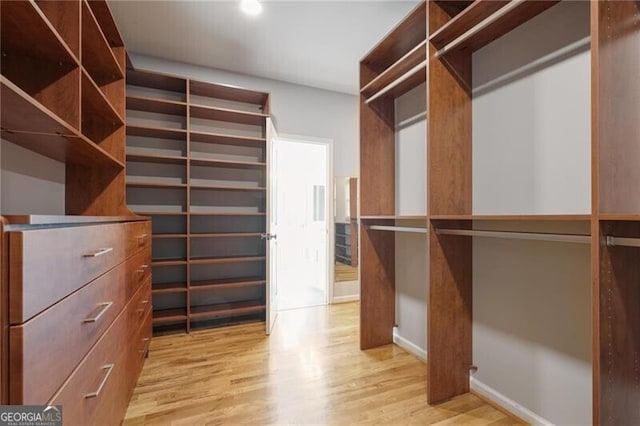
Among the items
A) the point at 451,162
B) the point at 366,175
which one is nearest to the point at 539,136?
the point at 451,162

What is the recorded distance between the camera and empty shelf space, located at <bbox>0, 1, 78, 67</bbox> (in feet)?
3.61

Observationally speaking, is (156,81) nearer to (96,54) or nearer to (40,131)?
(96,54)

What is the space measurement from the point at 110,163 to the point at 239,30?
1.57 metres

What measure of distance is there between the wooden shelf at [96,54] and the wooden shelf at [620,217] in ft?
8.10

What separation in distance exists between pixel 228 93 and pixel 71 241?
2558mm

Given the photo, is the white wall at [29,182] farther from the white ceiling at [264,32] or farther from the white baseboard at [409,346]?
the white baseboard at [409,346]

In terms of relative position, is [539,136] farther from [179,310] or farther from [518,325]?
[179,310]

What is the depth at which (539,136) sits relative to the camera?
5.10 ft

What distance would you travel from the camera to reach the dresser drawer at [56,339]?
0.70 m

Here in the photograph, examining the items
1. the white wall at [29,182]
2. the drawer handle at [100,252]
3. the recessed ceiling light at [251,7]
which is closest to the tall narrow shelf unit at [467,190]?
the recessed ceiling light at [251,7]

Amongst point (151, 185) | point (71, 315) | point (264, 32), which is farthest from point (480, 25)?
point (151, 185)

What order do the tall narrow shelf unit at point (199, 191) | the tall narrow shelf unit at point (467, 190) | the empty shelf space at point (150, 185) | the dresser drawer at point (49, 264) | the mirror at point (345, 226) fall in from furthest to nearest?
the mirror at point (345, 226) → the tall narrow shelf unit at point (199, 191) → the empty shelf space at point (150, 185) → the tall narrow shelf unit at point (467, 190) → the dresser drawer at point (49, 264)

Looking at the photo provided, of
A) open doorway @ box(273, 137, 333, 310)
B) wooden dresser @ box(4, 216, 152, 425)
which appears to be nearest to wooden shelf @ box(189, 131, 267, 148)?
open doorway @ box(273, 137, 333, 310)

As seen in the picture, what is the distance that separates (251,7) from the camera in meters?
2.34
